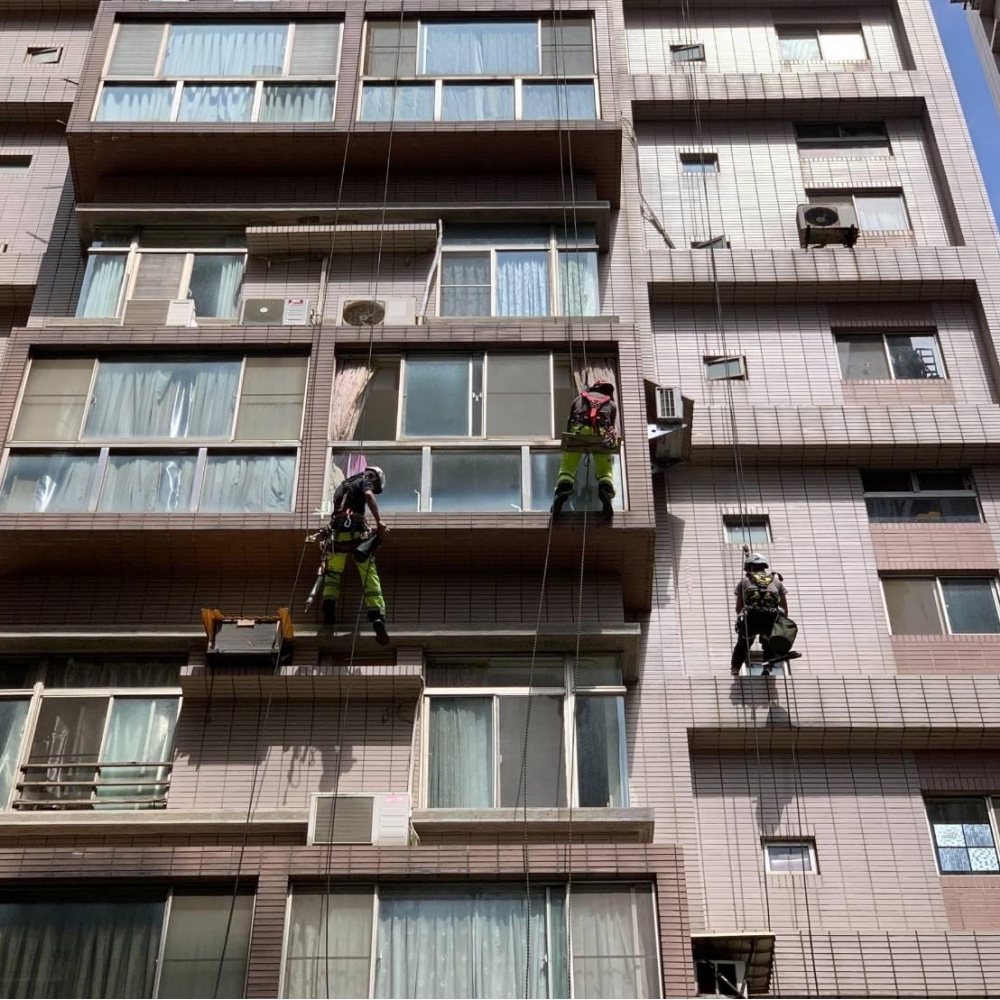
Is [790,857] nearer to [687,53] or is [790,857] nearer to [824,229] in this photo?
[824,229]

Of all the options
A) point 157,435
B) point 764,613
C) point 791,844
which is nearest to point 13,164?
point 157,435

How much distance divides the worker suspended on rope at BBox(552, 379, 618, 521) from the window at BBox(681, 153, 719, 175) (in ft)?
24.2

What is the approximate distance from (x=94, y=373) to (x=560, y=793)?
722 centimetres

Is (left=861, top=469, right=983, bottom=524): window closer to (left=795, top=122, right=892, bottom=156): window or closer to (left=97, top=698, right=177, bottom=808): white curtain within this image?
(left=795, top=122, right=892, bottom=156): window

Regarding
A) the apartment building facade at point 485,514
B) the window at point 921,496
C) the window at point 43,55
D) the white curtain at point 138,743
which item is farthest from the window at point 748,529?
the window at point 43,55

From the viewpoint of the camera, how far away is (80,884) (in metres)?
11.4

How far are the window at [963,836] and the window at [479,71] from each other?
9890 mm

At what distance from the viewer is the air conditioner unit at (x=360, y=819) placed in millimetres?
11922

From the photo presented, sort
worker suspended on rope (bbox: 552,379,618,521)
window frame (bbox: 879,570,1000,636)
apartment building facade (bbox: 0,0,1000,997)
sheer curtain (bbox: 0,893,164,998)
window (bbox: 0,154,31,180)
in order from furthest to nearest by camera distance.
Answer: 1. window (bbox: 0,154,31,180)
2. window frame (bbox: 879,570,1000,636)
3. worker suspended on rope (bbox: 552,379,618,521)
4. apartment building facade (bbox: 0,0,1000,997)
5. sheer curtain (bbox: 0,893,164,998)

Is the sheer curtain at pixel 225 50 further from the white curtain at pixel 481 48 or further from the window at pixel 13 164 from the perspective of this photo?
the window at pixel 13 164

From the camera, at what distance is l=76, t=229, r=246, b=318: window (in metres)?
16.7

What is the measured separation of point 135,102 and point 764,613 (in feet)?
35.8

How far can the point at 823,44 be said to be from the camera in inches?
861

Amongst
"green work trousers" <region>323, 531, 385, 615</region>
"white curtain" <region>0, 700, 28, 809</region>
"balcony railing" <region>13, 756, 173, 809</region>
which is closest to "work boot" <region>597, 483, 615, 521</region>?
"green work trousers" <region>323, 531, 385, 615</region>
